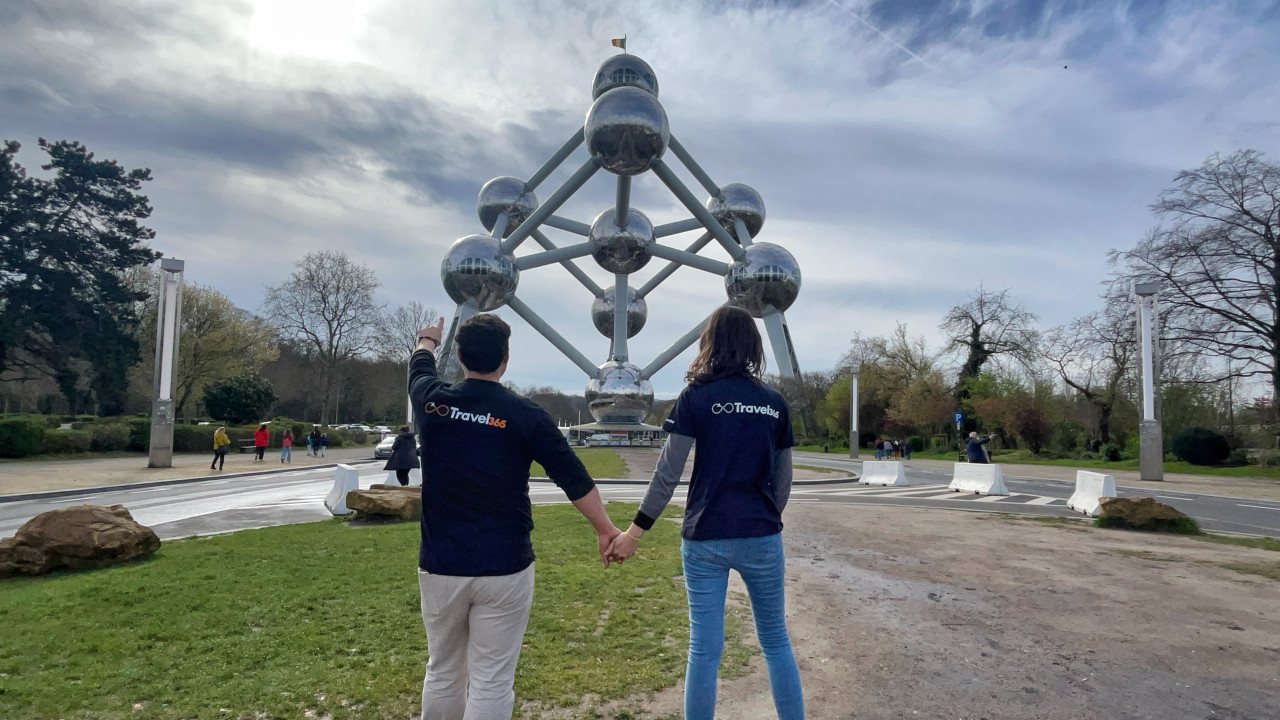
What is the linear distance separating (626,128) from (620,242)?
503cm

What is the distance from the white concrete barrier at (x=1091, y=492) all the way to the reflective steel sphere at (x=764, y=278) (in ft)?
32.9

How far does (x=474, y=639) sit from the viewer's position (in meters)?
2.47

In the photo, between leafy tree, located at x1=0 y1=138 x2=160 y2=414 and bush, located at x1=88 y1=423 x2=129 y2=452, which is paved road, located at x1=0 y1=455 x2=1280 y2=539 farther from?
leafy tree, located at x1=0 y1=138 x2=160 y2=414

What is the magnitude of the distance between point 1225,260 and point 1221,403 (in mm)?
8879

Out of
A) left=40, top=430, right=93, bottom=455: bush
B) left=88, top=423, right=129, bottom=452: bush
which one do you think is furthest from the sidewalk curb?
left=88, top=423, right=129, bottom=452: bush

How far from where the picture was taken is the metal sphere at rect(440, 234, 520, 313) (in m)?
20.5

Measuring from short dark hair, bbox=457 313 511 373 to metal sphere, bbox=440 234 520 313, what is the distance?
18125 mm

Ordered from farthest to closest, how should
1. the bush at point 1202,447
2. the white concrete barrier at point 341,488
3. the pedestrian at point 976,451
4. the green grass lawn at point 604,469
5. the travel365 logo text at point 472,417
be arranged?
the bush at point 1202,447 < the green grass lawn at point 604,469 < the pedestrian at point 976,451 < the white concrete barrier at point 341,488 < the travel365 logo text at point 472,417

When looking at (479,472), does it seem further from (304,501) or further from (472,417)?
(304,501)

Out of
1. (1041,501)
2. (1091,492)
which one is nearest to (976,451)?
(1041,501)

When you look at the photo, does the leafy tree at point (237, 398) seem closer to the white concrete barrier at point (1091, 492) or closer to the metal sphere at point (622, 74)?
the metal sphere at point (622, 74)

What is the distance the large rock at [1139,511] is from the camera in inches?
394

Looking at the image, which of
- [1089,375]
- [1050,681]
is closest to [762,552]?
[1050,681]

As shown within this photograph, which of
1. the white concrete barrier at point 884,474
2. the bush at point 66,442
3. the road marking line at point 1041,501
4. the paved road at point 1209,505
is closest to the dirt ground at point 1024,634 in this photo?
the paved road at point 1209,505
